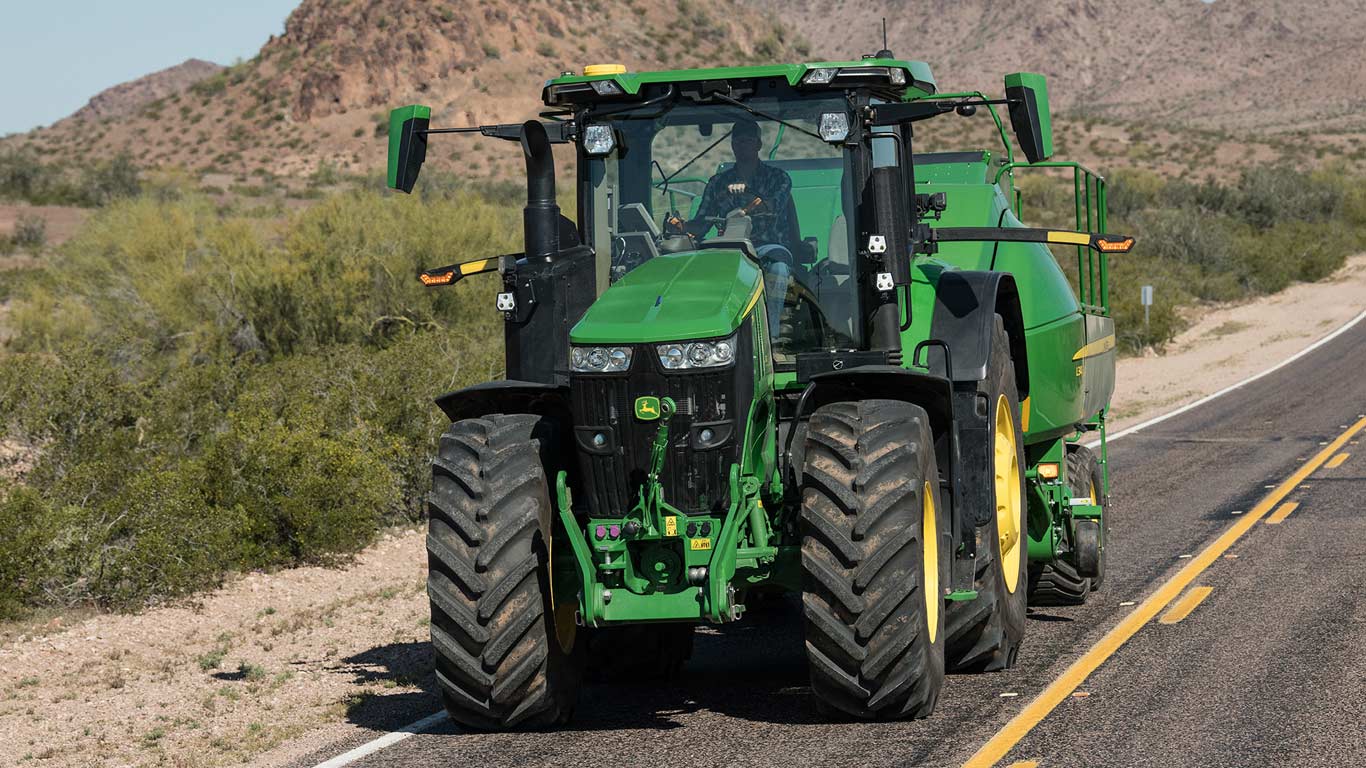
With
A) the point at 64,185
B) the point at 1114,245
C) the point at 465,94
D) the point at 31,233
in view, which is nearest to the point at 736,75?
the point at 1114,245

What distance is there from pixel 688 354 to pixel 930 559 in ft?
5.76

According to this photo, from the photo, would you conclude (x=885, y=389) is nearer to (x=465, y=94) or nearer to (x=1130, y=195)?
(x=1130, y=195)

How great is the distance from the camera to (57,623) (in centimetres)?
1202

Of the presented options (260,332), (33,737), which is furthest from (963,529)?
(260,332)

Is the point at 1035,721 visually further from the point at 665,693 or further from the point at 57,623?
the point at 57,623

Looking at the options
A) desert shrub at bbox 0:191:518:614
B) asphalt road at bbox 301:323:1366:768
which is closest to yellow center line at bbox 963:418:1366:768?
asphalt road at bbox 301:323:1366:768

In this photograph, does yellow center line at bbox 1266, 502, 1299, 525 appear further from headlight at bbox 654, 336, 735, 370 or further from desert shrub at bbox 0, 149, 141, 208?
desert shrub at bbox 0, 149, 141, 208

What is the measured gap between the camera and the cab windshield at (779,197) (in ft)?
27.3

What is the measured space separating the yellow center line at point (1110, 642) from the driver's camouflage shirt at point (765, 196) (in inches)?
105

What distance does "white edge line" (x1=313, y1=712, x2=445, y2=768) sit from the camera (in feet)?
25.1

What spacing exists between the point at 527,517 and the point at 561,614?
2.47 feet

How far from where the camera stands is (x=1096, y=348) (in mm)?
12398

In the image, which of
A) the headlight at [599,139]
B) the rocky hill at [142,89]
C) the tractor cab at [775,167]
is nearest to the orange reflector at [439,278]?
the tractor cab at [775,167]

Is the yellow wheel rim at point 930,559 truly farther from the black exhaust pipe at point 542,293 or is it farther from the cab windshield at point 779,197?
the black exhaust pipe at point 542,293
